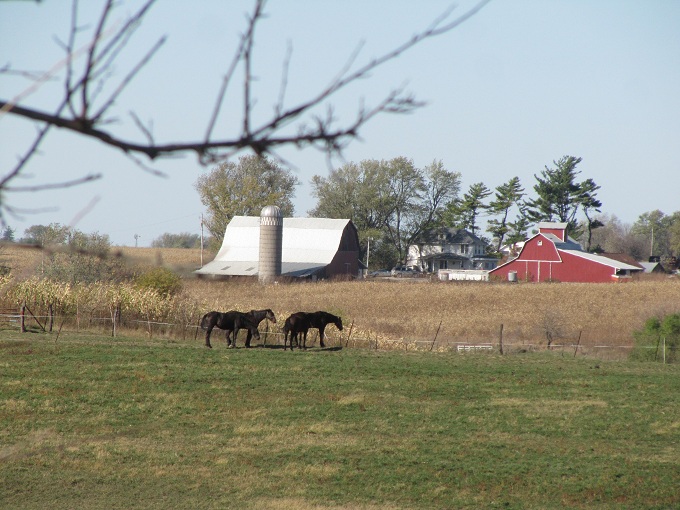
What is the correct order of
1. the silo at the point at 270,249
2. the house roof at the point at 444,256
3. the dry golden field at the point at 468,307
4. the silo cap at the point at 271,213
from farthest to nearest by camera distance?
the house roof at the point at 444,256 < the silo cap at the point at 271,213 < the silo at the point at 270,249 < the dry golden field at the point at 468,307

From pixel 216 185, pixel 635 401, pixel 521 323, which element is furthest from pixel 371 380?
pixel 216 185

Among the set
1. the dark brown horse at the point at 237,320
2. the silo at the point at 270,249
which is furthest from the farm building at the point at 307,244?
the dark brown horse at the point at 237,320

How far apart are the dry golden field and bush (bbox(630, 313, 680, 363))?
0.88 metres

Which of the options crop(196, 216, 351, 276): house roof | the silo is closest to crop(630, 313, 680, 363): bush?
the silo

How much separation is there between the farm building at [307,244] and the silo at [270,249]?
3.87 metres

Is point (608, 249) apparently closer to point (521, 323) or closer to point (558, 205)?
point (558, 205)

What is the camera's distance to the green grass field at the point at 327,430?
1209 cm

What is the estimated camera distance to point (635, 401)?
1886 centimetres

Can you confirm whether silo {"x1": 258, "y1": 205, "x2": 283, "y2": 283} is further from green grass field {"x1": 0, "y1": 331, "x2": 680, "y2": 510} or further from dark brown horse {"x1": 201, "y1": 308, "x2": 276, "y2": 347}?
green grass field {"x1": 0, "y1": 331, "x2": 680, "y2": 510}

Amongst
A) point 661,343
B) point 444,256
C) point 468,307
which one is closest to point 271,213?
point 468,307

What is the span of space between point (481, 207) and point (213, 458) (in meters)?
81.2

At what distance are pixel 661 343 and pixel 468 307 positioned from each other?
956 inches

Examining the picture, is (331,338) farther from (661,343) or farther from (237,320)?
(661,343)

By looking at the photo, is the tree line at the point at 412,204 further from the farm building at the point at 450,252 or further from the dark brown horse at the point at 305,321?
the dark brown horse at the point at 305,321
